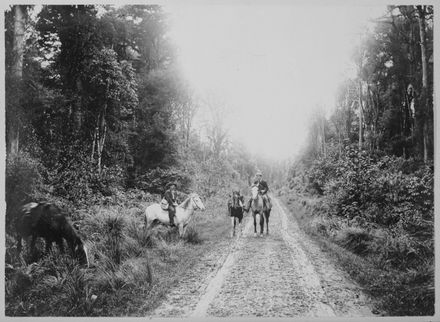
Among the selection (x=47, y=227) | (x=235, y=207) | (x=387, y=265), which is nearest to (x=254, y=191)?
(x=235, y=207)

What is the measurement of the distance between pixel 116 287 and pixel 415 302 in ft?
15.2

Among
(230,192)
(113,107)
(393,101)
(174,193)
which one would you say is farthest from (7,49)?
(393,101)

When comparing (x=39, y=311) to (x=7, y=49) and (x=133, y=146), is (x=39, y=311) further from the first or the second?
(x=7, y=49)

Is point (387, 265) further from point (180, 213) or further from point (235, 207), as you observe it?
point (180, 213)

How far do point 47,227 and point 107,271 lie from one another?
1.38 metres

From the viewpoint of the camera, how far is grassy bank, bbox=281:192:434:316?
475 centimetres

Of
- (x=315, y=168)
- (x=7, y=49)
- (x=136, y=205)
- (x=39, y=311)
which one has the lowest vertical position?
(x=39, y=311)

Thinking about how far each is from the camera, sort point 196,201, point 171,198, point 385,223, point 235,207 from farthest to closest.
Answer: point 235,207, point 196,201, point 171,198, point 385,223

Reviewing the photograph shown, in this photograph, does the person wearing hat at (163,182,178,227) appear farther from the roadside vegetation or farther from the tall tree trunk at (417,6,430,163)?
the tall tree trunk at (417,6,430,163)

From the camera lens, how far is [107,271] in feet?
16.3

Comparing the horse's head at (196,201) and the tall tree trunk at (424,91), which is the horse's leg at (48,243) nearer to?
the horse's head at (196,201)

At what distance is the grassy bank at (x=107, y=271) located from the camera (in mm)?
4648

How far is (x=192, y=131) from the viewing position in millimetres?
7461

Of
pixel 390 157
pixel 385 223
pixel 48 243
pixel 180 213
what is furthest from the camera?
pixel 180 213
